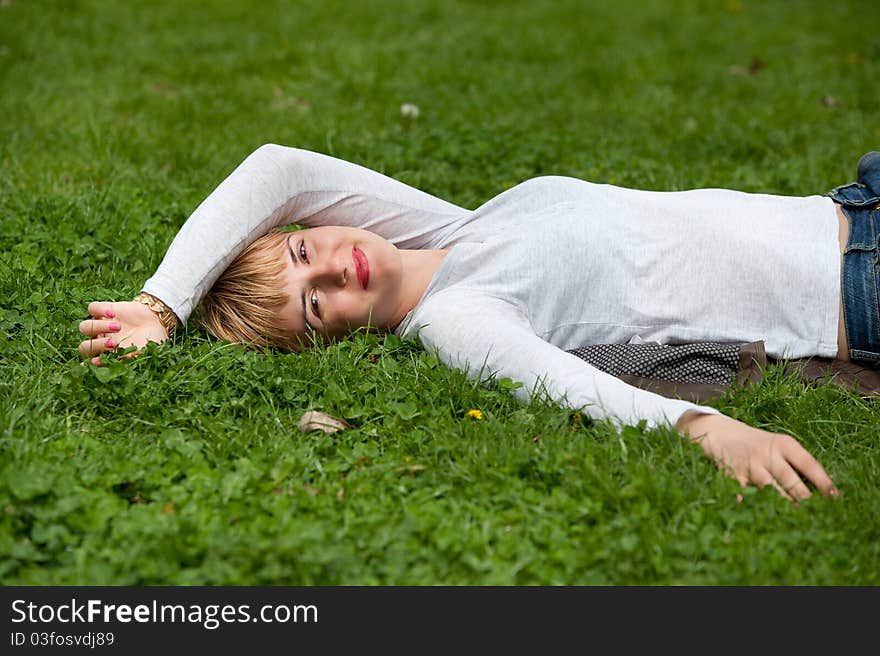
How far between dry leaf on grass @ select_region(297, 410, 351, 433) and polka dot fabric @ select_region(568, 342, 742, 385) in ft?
2.68

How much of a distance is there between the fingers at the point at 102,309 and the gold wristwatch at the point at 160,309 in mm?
87

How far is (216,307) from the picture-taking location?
3393 mm

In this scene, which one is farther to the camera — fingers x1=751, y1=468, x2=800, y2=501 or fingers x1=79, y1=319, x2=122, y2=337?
fingers x1=79, y1=319, x2=122, y2=337

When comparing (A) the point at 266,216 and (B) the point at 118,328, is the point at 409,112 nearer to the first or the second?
(A) the point at 266,216

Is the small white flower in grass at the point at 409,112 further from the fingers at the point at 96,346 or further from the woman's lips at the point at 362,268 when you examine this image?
the fingers at the point at 96,346

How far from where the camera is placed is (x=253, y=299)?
326 cm

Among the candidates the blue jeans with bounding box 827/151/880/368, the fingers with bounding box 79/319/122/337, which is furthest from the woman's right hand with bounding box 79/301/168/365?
the blue jeans with bounding box 827/151/880/368

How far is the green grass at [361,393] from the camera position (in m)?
2.35

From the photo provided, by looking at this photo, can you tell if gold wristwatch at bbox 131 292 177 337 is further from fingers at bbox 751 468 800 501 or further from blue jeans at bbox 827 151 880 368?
blue jeans at bbox 827 151 880 368

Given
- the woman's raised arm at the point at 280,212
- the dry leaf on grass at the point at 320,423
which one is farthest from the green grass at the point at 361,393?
the woman's raised arm at the point at 280,212

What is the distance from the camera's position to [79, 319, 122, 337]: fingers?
310 cm

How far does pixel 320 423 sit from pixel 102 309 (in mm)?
843
